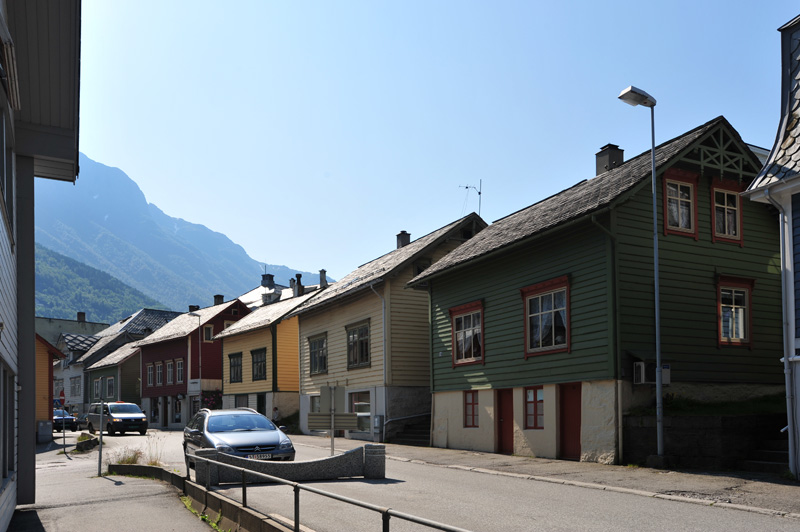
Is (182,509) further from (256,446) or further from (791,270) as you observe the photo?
(791,270)

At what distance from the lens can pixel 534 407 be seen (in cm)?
2159

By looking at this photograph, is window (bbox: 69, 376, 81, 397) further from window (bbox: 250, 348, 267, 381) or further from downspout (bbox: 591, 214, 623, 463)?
downspout (bbox: 591, 214, 623, 463)

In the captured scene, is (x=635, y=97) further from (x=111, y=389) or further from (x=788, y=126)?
(x=111, y=389)

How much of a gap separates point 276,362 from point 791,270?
33.0 meters

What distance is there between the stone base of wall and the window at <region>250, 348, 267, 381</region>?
30.7 m

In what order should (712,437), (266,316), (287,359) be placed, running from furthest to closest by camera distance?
(266,316) → (287,359) → (712,437)

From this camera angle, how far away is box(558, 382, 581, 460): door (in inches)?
778

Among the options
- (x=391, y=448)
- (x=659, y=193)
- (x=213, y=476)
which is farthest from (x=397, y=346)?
(x=213, y=476)

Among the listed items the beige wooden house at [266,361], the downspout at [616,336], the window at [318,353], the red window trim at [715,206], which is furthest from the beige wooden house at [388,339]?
the red window trim at [715,206]

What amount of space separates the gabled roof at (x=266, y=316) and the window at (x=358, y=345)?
917 cm

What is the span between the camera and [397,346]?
30750 mm

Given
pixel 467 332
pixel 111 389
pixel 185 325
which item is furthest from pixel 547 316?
pixel 111 389

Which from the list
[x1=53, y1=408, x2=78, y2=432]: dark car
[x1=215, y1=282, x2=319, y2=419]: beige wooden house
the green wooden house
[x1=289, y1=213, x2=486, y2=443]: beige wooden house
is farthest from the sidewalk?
[x1=53, y1=408, x2=78, y2=432]: dark car

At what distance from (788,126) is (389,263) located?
19.7m
